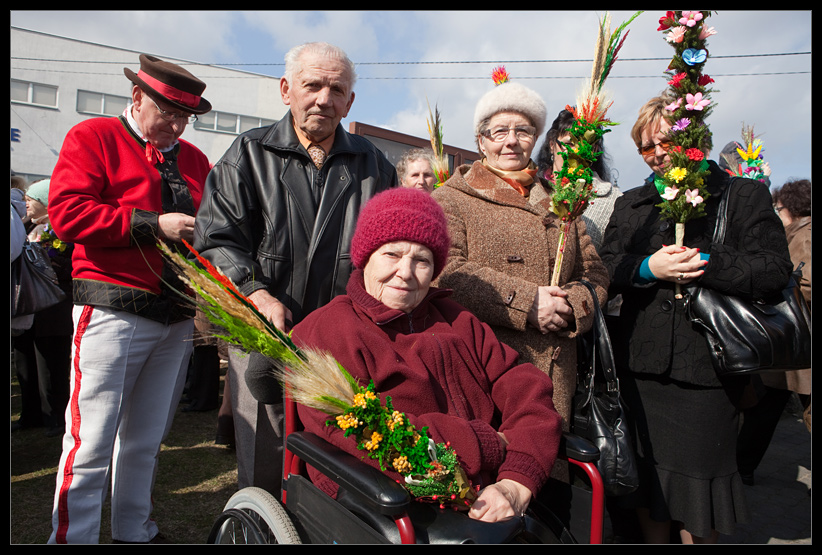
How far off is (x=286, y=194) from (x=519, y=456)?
1.42 metres

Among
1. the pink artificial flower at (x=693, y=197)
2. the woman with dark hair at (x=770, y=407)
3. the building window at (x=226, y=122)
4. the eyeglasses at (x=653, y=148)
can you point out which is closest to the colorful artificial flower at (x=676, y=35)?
the eyeglasses at (x=653, y=148)

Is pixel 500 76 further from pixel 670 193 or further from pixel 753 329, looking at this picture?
pixel 753 329

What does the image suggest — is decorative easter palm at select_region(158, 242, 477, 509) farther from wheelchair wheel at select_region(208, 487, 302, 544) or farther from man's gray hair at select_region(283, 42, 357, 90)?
man's gray hair at select_region(283, 42, 357, 90)

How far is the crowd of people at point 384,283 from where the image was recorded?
2010 millimetres

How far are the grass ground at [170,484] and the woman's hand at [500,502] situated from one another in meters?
2.24

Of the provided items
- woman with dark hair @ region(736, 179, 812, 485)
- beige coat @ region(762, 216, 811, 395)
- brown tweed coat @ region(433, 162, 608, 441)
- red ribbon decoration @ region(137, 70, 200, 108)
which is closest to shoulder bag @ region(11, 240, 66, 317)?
red ribbon decoration @ region(137, 70, 200, 108)

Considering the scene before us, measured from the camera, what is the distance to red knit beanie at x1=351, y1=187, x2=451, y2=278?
2.00 metres

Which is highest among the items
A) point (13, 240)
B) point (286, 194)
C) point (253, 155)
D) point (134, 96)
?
point (134, 96)

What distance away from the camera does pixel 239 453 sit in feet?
7.97

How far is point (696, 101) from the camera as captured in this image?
2525 mm

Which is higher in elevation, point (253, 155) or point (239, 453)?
point (253, 155)

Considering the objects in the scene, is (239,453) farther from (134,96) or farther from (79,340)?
(134,96)
